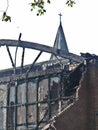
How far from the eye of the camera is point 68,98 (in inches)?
696

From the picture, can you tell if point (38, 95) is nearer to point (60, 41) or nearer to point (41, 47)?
point (41, 47)

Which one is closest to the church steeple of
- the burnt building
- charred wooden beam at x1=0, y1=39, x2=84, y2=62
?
charred wooden beam at x1=0, y1=39, x2=84, y2=62

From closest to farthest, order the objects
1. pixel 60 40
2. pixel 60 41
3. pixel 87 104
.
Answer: pixel 87 104
pixel 60 41
pixel 60 40

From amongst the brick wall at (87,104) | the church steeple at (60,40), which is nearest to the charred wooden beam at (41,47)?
the brick wall at (87,104)

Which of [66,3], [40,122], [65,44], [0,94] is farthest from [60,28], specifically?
[66,3]

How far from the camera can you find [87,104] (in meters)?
17.4

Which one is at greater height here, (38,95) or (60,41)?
(60,41)

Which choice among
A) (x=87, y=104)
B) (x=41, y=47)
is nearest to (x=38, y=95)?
(x=87, y=104)

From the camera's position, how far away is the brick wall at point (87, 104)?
55.9ft

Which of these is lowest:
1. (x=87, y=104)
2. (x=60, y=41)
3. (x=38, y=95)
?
(x=87, y=104)

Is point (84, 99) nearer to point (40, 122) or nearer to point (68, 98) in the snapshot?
point (68, 98)

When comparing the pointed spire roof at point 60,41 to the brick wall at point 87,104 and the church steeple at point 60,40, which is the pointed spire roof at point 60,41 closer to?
the church steeple at point 60,40

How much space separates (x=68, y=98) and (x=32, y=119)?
240cm

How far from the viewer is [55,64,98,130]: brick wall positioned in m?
17.0
